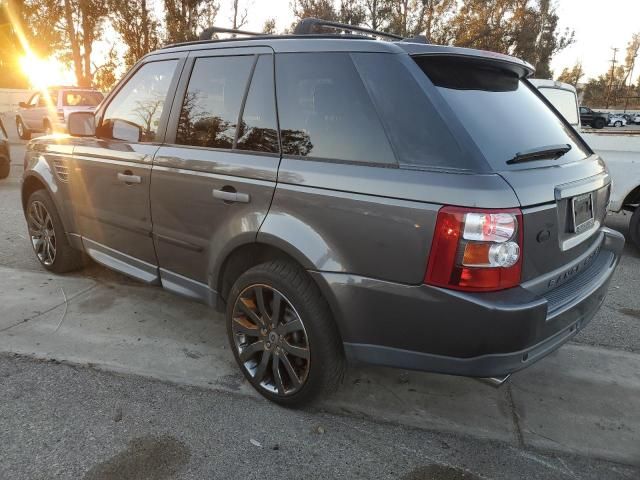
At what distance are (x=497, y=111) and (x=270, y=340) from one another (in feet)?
5.39

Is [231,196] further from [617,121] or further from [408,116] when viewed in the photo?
[617,121]

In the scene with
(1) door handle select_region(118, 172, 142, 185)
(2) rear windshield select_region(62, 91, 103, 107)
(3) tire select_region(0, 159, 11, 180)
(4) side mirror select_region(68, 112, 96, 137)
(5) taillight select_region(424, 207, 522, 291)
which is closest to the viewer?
(5) taillight select_region(424, 207, 522, 291)

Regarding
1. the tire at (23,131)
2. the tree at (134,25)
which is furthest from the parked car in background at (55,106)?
the tree at (134,25)

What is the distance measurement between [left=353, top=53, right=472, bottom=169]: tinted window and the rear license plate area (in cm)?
68

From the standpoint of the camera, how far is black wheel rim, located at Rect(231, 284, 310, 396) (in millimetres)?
2590

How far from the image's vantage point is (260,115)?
108 inches

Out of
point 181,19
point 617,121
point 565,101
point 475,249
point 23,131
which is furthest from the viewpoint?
point 617,121

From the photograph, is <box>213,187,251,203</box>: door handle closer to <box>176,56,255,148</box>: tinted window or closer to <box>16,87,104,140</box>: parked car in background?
<box>176,56,255,148</box>: tinted window

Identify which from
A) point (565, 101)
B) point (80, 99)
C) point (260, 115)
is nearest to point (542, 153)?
point (260, 115)

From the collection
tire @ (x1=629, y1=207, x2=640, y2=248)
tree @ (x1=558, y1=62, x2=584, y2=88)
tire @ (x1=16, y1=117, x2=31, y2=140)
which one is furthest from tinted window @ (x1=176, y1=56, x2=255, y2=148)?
tree @ (x1=558, y1=62, x2=584, y2=88)

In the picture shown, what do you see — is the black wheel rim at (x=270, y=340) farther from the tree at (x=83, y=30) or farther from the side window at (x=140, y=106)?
the tree at (x=83, y=30)

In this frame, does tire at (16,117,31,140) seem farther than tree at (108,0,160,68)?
No

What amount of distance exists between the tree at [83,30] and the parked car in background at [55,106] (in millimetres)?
9546

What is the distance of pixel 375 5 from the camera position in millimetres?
26078
